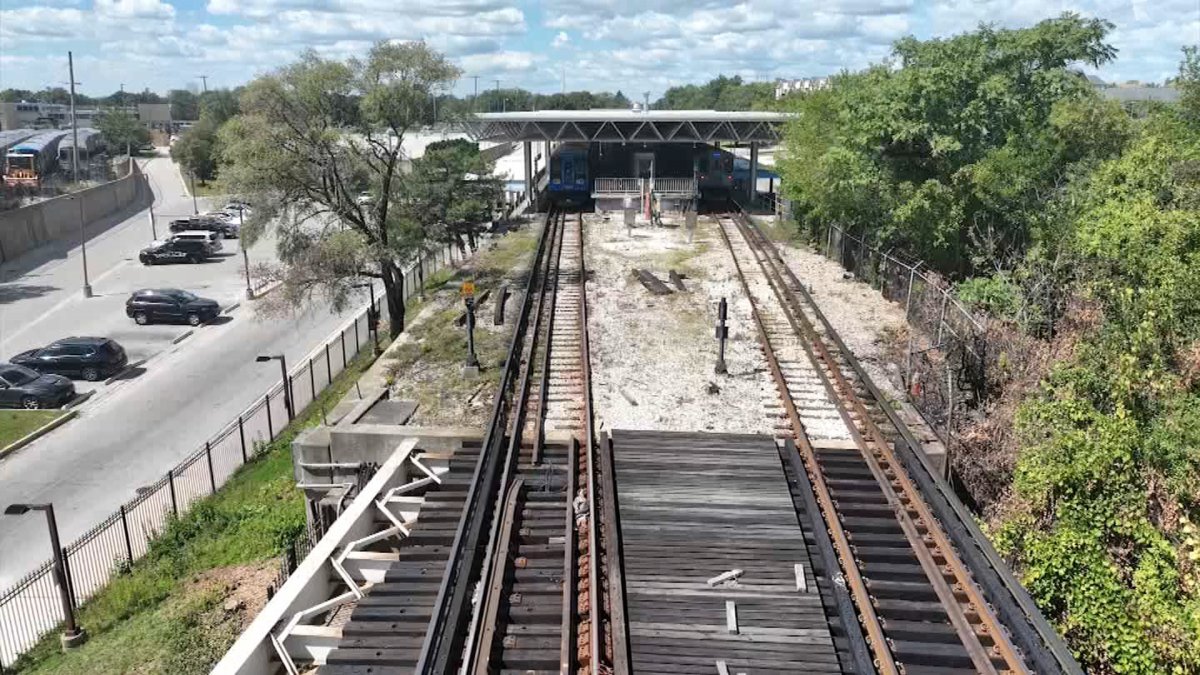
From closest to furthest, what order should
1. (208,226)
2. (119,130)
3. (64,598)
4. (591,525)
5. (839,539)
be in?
(839,539) → (591,525) → (64,598) → (208,226) → (119,130)

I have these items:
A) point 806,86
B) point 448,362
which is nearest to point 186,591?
point 448,362

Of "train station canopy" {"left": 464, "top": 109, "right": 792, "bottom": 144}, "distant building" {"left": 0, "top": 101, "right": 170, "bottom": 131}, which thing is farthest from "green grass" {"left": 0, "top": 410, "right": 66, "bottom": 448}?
"distant building" {"left": 0, "top": 101, "right": 170, "bottom": 131}

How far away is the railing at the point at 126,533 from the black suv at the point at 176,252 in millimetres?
27699

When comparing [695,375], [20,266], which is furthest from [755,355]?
[20,266]

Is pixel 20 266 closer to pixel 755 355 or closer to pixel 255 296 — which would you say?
pixel 255 296

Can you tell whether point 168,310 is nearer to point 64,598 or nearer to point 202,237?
point 202,237

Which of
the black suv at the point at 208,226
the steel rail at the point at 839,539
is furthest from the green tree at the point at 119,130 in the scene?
the steel rail at the point at 839,539

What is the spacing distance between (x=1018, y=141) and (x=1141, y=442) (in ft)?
37.1

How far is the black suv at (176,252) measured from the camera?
1885 inches

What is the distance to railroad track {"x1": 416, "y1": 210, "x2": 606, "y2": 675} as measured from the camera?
884 cm

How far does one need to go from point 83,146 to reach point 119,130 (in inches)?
984

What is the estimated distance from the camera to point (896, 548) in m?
10.7

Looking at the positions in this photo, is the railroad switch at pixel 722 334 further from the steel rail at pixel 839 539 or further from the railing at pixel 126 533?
the railing at pixel 126 533

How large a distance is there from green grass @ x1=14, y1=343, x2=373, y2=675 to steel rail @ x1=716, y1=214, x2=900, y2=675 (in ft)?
25.5
